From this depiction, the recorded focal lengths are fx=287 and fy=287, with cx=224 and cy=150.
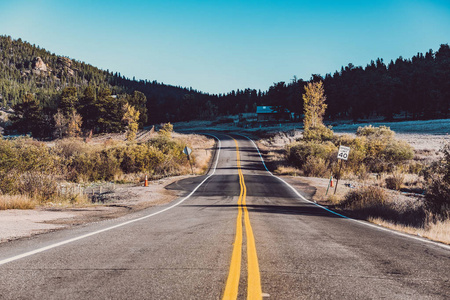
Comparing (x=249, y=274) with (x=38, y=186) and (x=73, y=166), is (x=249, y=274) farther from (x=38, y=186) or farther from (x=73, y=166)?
(x=73, y=166)

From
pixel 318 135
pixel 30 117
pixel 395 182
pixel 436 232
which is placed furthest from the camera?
pixel 30 117

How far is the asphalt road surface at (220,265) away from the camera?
120 inches

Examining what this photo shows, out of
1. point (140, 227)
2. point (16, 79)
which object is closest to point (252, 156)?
point (140, 227)

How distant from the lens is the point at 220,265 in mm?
3926

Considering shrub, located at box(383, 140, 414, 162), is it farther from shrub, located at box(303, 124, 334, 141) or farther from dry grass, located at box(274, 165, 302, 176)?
shrub, located at box(303, 124, 334, 141)

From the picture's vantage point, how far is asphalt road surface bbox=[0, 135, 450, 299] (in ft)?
9.98

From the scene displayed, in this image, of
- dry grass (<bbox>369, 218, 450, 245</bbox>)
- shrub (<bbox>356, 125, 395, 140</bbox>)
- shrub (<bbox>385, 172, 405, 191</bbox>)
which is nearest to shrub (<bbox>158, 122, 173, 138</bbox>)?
shrub (<bbox>356, 125, 395, 140</bbox>)

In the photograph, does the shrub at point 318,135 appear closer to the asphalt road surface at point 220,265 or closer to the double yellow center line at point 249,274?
the asphalt road surface at point 220,265

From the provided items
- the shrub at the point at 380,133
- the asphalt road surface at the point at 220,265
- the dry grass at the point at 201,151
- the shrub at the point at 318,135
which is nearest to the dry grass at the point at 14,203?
the asphalt road surface at the point at 220,265

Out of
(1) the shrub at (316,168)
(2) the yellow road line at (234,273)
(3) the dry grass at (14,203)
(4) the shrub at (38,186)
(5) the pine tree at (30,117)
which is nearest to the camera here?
(2) the yellow road line at (234,273)

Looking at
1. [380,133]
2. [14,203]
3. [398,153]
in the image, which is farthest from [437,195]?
[380,133]

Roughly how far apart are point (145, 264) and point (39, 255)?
168 centimetres

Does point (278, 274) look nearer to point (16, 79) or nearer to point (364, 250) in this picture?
point (364, 250)

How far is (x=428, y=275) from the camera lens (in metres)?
3.65
